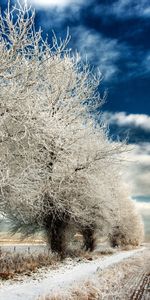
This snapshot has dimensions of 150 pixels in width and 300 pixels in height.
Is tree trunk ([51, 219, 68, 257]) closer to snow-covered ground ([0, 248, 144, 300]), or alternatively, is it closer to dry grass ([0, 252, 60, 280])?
dry grass ([0, 252, 60, 280])

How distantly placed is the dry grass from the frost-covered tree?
188 centimetres

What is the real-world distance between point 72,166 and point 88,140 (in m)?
3.08

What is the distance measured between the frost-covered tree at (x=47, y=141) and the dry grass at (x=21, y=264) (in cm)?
188

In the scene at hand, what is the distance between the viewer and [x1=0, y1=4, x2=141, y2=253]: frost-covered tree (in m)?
13.1

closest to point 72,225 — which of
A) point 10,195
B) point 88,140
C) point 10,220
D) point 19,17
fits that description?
point 10,220

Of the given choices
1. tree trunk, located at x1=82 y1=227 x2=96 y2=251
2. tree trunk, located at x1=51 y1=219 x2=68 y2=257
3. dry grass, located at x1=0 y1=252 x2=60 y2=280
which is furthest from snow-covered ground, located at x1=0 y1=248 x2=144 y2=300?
tree trunk, located at x1=82 y1=227 x2=96 y2=251

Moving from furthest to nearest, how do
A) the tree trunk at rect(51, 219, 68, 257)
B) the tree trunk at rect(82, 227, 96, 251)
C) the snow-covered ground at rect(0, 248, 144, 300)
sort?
1. the tree trunk at rect(82, 227, 96, 251)
2. the tree trunk at rect(51, 219, 68, 257)
3. the snow-covered ground at rect(0, 248, 144, 300)

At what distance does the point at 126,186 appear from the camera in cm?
5372

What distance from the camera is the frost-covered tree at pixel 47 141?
13.1 m

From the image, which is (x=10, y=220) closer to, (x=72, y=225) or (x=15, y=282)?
(x=72, y=225)

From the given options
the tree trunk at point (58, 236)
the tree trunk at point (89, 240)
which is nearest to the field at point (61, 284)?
the tree trunk at point (58, 236)

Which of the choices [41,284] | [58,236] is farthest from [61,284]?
[58,236]

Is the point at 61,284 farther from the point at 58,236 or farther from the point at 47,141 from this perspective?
the point at 58,236

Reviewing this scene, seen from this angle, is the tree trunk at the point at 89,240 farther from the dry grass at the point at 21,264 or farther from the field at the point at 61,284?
the field at the point at 61,284
